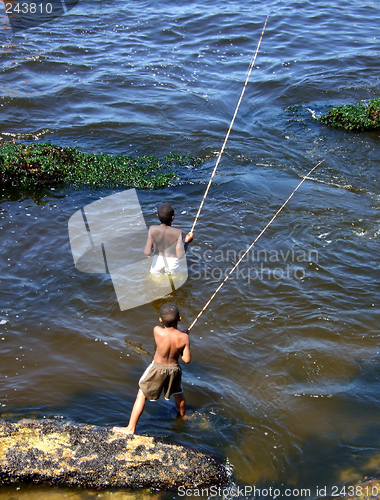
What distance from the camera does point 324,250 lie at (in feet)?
24.2

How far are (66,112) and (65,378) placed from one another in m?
8.24

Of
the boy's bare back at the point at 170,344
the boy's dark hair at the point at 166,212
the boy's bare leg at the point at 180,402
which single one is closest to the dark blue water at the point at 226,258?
the boy's bare leg at the point at 180,402

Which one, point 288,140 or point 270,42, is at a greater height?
point 270,42

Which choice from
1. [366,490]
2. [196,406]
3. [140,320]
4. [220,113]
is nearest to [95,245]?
[140,320]

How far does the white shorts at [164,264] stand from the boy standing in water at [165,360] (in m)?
2.06

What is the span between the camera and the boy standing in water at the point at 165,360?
4348mm

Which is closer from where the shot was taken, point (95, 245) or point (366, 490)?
point (366, 490)

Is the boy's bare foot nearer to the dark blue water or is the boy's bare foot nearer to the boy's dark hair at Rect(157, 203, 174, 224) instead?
the dark blue water

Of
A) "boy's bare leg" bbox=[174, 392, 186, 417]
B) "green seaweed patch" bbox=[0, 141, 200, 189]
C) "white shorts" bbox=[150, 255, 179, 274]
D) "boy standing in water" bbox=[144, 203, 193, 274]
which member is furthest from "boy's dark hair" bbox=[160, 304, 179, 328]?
"green seaweed patch" bbox=[0, 141, 200, 189]

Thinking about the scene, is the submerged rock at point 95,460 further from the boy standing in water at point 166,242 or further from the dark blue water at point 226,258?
the boy standing in water at point 166,242

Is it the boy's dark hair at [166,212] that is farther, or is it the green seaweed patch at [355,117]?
the green seaweed patch at [355,117]

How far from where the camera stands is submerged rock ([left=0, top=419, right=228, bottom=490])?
3.88 meters

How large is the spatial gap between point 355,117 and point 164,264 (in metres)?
6.82

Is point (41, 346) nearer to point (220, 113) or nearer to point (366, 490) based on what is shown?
point (366, 490)
